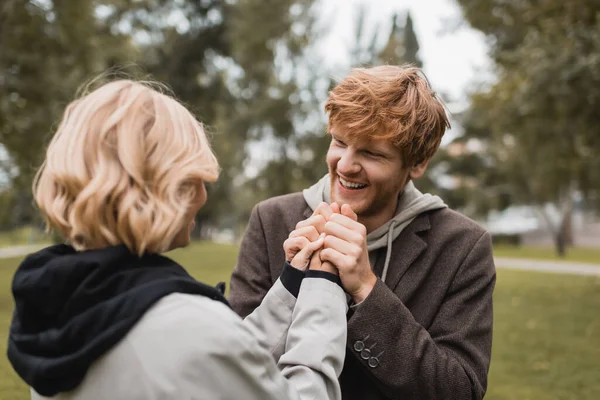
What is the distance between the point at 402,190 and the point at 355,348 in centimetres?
73

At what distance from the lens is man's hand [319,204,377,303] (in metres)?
1.89

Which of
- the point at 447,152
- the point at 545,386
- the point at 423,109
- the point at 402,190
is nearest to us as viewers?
the point at 423,109

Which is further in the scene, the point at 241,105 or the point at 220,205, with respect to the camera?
the point at 220,205

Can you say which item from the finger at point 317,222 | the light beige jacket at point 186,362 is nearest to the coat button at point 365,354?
the finger at point 317,222

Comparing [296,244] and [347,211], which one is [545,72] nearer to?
[347,211]

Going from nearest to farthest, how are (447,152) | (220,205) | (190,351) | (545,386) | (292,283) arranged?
(190,351)
(292,283)
(545,386)
(447,152)
(220,205)

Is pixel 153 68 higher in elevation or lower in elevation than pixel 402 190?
lower

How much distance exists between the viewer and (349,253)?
1.91 m

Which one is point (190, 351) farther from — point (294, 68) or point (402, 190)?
point (294, 68)

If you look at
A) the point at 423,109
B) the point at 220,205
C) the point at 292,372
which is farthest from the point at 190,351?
the point at 220,205

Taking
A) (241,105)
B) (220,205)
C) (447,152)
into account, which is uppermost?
(241,105)

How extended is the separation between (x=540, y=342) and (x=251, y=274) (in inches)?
336

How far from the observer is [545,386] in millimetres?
7324

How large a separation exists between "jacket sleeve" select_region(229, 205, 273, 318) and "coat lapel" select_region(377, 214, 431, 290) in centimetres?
44
